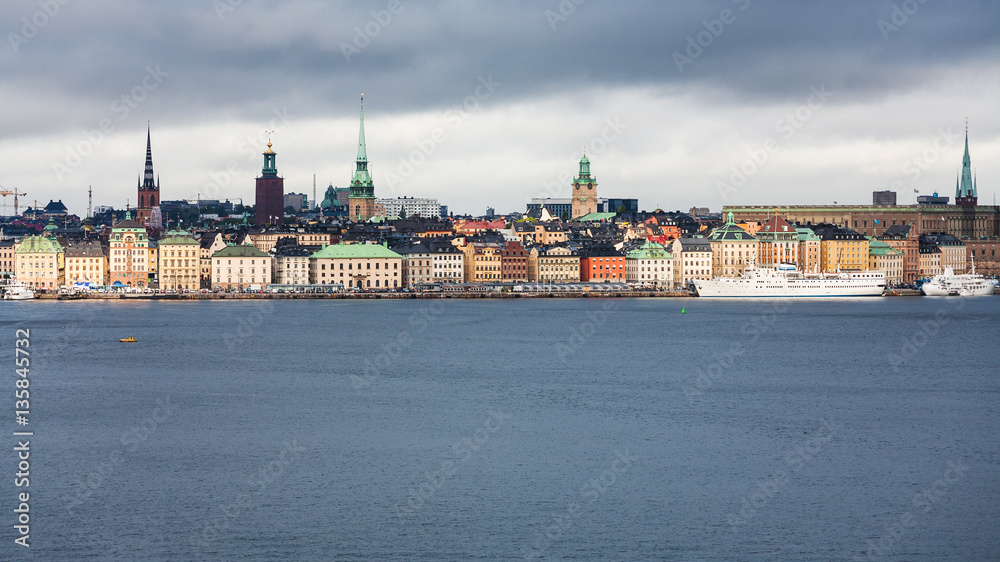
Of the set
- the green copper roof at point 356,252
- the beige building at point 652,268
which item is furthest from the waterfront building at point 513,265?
the green copper roof at point 356,252

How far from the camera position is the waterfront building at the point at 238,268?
6375 cm

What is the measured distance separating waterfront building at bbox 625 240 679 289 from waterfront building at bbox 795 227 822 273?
330 inches

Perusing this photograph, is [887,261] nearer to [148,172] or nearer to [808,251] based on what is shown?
[808,251]

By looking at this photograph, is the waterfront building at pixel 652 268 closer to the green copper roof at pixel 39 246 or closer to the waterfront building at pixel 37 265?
the waterfront building at pixel 37 265

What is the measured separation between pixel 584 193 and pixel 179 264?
47.1m

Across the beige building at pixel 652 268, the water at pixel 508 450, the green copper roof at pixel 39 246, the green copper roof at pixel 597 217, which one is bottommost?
the water at pixel 508 450

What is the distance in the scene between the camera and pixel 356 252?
212 ft

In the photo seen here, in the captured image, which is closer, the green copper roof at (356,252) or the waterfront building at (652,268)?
the green copper roof at (356,252)

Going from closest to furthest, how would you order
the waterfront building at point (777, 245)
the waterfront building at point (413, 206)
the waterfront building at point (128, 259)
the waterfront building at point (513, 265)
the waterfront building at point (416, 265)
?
the waterfront building at point (128, 259)
the waterfront building at point (416, 265)
the waterfront building at point (513, 265)
the waterfront building at point (777, 245)
the waterfront building at point (413, 206)

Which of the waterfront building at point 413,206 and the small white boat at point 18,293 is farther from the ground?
the waterfront building at point 413,206

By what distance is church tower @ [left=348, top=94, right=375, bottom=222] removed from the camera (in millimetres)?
97938

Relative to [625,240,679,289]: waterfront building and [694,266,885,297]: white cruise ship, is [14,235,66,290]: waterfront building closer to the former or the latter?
[625,240,679,289]: waterfront building

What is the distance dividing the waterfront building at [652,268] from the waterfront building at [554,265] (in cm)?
282

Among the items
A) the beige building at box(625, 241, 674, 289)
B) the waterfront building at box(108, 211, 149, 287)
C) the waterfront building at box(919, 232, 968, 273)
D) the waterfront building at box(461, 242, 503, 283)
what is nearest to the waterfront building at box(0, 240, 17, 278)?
the waterfront building at box(108, 211, 149, 287)
